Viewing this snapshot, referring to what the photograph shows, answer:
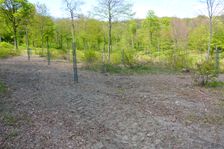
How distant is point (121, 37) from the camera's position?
33.8m

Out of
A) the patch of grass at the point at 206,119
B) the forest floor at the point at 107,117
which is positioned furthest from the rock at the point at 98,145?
the patch of grass at the point at 206,119

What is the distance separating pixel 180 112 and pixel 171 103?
101cm

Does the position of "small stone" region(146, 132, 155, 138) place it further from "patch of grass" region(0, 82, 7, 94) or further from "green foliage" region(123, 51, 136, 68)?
"green foliage" region(123, 51, 136, 68)

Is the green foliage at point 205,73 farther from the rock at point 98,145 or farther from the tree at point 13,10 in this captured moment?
the tree at point 13,10

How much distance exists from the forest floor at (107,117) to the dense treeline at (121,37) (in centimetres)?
789

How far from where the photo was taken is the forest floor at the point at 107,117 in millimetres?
5230

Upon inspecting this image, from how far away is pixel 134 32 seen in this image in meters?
43.5

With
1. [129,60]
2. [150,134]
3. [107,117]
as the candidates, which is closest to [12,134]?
[107,117]

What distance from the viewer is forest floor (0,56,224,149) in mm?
5230

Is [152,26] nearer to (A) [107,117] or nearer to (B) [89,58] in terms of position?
(B) [89,58]

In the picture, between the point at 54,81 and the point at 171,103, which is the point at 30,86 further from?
the point at 171,103

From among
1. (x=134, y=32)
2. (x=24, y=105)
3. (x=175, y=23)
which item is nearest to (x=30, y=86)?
(x=24, y=105)

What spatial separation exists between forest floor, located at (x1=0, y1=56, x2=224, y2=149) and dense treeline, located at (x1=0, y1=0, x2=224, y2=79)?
7893 mm

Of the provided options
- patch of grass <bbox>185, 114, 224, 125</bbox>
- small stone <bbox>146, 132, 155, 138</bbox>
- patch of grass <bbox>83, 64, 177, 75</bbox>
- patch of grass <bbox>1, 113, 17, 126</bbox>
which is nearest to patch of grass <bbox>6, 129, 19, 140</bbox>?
patch of grass <bbox>1, 113, 17, 126</bbox>
